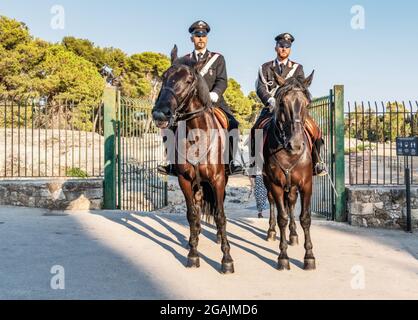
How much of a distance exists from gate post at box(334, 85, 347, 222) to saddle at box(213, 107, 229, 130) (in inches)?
151

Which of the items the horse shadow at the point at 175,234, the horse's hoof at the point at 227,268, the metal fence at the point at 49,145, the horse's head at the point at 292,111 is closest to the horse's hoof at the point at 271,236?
the horse shadow at the point at 175,234

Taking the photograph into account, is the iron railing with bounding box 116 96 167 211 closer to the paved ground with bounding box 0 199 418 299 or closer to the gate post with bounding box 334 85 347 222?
the paved ground with bounding box 0 199 418 299

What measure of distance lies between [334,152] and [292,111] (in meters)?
4.42

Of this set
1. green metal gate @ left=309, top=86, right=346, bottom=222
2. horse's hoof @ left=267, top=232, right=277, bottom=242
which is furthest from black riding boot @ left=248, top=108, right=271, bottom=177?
green metal gate @ left=309, top=86, right=346, bottom=222

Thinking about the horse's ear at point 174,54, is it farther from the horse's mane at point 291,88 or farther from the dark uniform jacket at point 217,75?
the horse's mane at point 291,88

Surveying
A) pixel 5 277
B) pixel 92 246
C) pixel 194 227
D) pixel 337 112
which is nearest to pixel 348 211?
pixel 337 112

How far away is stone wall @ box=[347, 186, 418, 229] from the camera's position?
920 cm

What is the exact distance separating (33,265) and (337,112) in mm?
6762

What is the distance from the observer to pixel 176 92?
519 cm

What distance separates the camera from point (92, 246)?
712 cm

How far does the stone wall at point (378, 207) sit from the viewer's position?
9203mm

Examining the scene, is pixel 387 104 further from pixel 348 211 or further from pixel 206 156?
pixel 206 156

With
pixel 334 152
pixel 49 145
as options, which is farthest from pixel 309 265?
pixel 49 145

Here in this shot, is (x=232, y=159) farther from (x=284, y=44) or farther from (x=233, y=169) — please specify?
(x=284, y=44)
